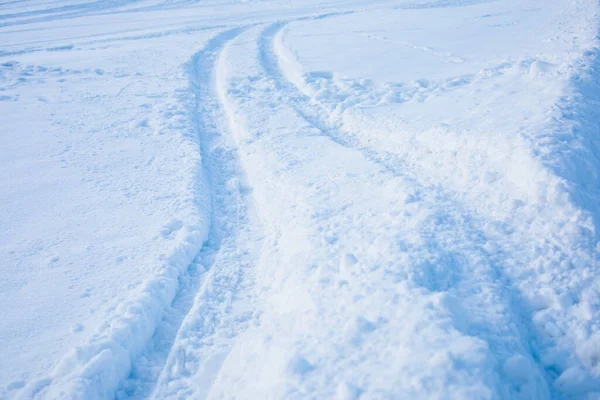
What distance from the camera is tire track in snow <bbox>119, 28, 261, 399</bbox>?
11.9 ft

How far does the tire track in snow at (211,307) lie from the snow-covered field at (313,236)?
24 millimetres

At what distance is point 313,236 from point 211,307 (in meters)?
1.35

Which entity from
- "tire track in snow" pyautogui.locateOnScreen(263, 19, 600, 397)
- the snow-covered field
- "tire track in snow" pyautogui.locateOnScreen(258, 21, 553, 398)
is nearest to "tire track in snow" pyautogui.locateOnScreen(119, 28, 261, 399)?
the snow-covered field

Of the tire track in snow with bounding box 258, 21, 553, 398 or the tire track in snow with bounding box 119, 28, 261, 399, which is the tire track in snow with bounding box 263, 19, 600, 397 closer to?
the tire track in snow with bounding box 258, 21, 553, 398

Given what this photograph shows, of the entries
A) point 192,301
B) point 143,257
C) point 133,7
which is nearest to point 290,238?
point 192,301

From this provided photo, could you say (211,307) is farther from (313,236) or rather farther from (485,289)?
(485,289)

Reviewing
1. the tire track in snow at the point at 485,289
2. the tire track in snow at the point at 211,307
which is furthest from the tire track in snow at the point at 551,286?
the tire track in snow at the point at 211,307

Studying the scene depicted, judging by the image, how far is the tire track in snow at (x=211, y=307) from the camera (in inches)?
143

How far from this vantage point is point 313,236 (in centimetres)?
481

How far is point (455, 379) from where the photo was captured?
290 cm

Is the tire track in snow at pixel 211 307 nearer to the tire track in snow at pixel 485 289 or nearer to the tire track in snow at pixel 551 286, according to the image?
the tire track in snow at pixel 485 289

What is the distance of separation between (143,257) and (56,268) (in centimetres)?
93

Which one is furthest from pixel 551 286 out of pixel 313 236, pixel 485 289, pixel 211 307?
pixel 211 307

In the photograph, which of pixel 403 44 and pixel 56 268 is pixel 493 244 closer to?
pixel 56 268
